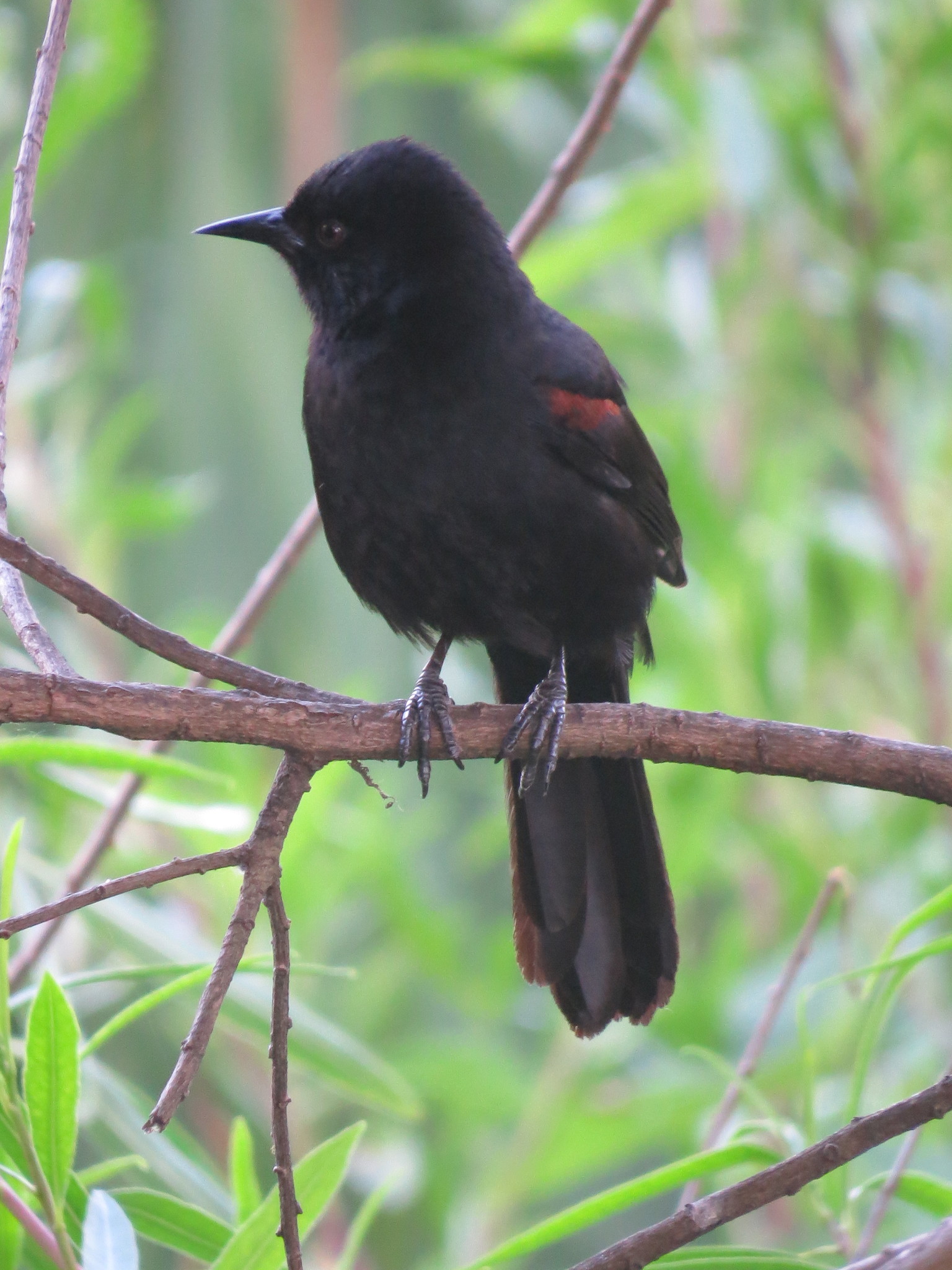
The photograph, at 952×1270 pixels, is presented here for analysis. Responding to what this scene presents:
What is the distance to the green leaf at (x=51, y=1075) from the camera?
3.95 feet

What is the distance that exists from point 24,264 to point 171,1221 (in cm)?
99

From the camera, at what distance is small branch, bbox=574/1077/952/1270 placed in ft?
3.45

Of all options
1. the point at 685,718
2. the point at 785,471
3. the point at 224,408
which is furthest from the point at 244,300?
the point at 685,718

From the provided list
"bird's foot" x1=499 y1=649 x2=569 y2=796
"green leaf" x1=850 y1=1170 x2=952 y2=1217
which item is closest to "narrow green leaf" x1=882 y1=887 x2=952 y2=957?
"green leaf" x1=850 y1=1170 x2=952 y2=1217

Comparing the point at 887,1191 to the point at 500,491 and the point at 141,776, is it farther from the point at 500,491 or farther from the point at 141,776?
the point at 500,491

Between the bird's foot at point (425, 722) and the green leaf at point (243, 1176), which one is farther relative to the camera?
the bird's foot at point (425, 722)

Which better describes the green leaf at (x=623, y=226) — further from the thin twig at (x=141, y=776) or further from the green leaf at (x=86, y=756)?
the green leaf at (x=86, y=756)

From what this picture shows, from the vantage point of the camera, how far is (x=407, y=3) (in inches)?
259

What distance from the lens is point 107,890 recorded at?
3.44ft

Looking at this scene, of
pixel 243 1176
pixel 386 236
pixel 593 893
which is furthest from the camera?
pixel 386 236

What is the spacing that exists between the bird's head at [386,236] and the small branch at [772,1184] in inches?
59.9

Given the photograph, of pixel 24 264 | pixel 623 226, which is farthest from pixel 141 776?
pixel 623 226

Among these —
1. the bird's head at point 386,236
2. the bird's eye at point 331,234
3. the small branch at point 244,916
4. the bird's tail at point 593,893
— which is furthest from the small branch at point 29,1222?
the bird's eye at point 331,234

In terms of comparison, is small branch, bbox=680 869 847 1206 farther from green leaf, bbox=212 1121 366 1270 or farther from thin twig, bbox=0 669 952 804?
green leaf, bbox=212 1121 366 1270
